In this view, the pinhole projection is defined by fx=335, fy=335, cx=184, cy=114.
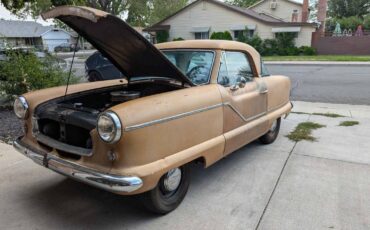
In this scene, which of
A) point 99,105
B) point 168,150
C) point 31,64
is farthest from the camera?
point 31,64

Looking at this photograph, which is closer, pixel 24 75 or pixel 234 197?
pixel 234 197

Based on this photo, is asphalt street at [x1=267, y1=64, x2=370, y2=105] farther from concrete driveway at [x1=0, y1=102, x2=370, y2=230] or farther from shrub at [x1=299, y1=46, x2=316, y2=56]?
shrub at [x1=299, y1=46, x2=316, y2=56]

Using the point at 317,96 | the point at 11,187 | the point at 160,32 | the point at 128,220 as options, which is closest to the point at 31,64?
the point at 11,187

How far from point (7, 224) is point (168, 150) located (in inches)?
64.8

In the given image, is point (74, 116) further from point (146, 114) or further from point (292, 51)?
point (292, 51)

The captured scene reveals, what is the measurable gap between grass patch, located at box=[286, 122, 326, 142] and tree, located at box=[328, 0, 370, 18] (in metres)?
44.5

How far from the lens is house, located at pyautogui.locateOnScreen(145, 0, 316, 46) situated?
26266 mm

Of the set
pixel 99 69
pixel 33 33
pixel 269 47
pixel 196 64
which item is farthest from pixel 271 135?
pixel 33 33

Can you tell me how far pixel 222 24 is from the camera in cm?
2897

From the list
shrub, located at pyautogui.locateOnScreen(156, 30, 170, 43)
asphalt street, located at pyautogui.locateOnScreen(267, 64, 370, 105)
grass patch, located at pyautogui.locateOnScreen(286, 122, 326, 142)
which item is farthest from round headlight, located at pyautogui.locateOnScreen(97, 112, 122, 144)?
shrub, located at pyautogui.locateOnScreen(156, 30, 170, 43)

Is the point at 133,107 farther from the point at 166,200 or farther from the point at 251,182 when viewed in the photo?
the point at 251,182

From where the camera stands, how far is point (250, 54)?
4641mm

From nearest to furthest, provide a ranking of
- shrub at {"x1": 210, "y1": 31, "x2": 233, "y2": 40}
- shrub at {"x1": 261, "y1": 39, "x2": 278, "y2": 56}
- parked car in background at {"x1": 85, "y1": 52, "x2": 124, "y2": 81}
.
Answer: parked car in background at {"x1": 85, "y1": 52, "x2": 124, "y2": 81} → shrub at {"x1": 261, "y1": 39, "x2": 278, "y2": 56} → shrub at {"x1": 210, "y1": 31, "x2": 233, "y2": 40}

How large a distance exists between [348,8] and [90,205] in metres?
49.4
